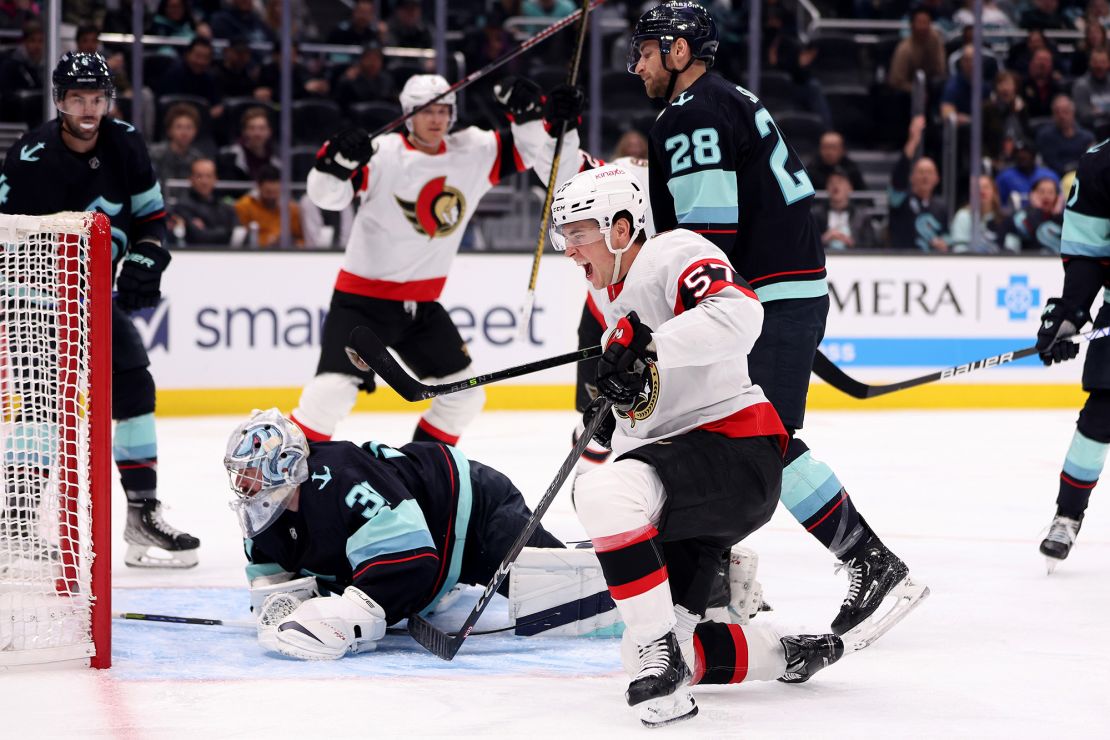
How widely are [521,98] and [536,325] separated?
2.82 metres

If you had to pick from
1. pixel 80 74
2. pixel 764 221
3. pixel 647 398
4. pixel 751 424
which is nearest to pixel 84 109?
pixel 80 74

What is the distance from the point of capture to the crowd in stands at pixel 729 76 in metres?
7.21

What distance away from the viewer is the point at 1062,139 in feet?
27.3

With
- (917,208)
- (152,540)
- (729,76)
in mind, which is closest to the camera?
(152,540)

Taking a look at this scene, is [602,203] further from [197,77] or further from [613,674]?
[197,77]

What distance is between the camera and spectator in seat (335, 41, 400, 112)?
7.95 m

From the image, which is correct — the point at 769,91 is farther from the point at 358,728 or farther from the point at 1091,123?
the point at 358,728

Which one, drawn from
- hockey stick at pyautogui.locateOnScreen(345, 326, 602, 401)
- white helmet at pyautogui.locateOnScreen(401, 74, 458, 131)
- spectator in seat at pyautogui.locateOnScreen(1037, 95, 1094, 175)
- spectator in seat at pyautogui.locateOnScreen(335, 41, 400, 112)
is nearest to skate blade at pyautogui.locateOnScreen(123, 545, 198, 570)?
hockey stick at pyautogui.locateOnScreen(345, 326, 602, 401)

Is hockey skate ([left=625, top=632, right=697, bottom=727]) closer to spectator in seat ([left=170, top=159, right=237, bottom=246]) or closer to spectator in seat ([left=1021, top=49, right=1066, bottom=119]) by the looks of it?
spectator in seat ([left=170, top=159, right=237, bottom=246])

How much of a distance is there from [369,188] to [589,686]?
218 cm

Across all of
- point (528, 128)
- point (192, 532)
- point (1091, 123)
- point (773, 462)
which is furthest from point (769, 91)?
point (773, 462)

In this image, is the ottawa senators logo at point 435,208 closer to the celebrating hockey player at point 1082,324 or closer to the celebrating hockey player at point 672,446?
the celebrating hockey player at point 1082,324

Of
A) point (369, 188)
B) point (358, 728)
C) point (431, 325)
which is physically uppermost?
point (369, 188)

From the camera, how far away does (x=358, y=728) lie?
7.63 ft
